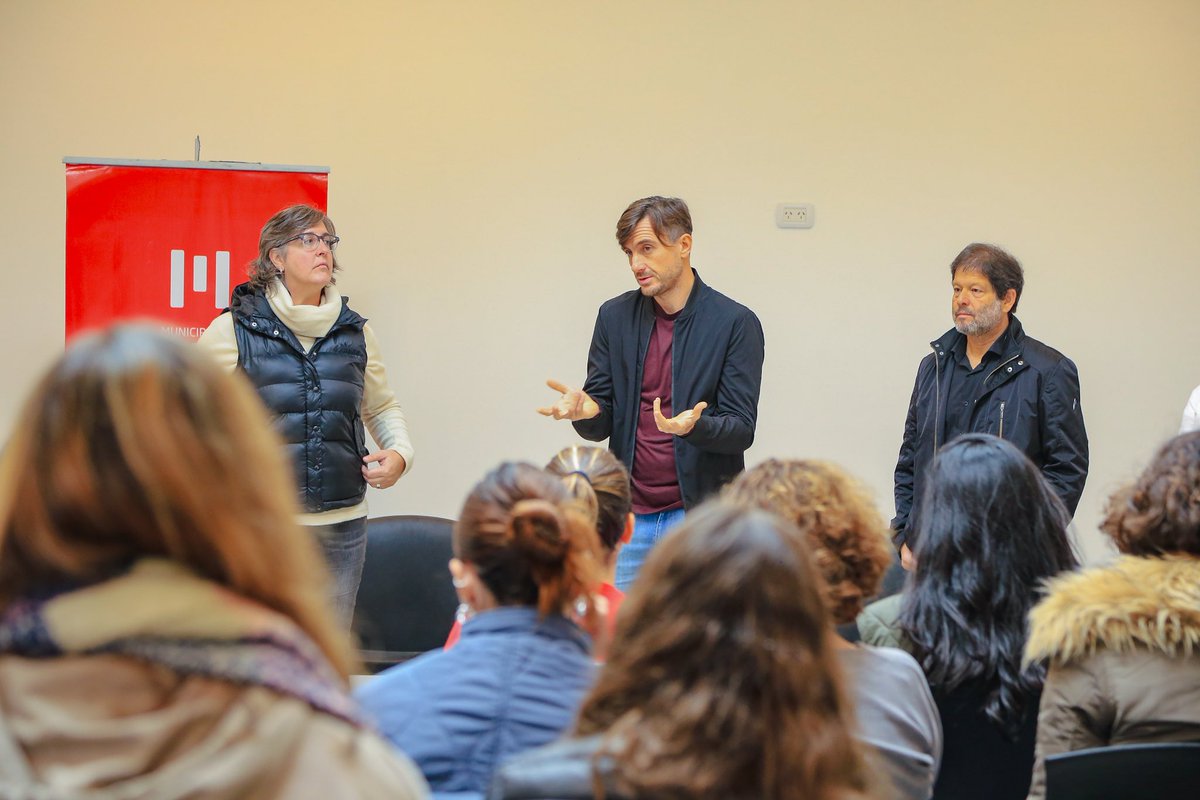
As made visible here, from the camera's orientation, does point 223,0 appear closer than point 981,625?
No

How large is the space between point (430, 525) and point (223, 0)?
259 centimetres

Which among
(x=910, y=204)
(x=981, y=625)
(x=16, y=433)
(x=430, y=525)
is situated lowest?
(x=430, y=525)

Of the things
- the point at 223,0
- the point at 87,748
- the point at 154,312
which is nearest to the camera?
the point at 87,748

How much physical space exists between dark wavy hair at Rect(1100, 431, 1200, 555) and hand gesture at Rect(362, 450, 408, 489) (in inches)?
84.8

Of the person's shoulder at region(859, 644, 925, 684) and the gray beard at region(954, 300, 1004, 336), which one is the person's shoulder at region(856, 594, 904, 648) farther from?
the gray beard at region(954, 300, 1004, 336)

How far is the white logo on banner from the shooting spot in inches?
172

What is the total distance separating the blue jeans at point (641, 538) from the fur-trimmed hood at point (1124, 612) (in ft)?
5.50

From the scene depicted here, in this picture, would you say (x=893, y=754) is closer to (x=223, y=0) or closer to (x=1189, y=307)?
(x=1189, y=307)

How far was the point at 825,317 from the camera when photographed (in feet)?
16.6

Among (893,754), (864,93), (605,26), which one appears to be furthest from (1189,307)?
(893,754)

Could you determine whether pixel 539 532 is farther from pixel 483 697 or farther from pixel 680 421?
pixel 680 421

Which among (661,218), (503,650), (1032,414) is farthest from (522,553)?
(1032,414)

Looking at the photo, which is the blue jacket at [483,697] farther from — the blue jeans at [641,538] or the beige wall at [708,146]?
the beige wall at [708,146]

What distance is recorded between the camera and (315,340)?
354 centimetres
